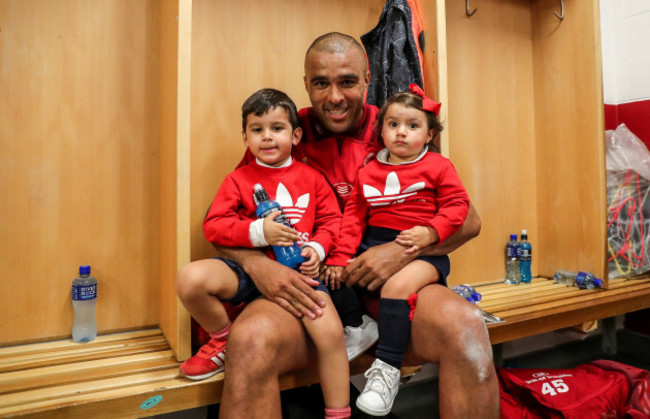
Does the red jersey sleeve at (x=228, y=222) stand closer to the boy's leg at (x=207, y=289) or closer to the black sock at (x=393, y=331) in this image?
the boy's leg at (x=207, y=289)

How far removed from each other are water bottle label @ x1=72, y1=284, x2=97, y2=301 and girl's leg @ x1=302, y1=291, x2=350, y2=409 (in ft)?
2.84

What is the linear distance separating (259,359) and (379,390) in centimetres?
31

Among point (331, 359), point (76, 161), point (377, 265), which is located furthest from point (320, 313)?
point (76, 161)

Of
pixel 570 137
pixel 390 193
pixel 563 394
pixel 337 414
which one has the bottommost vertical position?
pixel 563 394

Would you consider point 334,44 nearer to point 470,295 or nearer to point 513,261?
point 470,295

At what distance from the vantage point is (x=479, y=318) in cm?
111

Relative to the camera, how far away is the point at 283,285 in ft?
3.87

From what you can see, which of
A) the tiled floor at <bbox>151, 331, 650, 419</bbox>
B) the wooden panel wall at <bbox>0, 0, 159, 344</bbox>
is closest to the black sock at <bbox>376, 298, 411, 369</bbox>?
the tiled floor at <bbox>151, 331, 650, 419</bbox>

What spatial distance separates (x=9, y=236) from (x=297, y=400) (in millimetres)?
1225

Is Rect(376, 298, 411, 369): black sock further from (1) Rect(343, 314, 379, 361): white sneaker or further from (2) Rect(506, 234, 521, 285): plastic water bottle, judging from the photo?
(2) Rect(506, 234, 521, 285): plastic water bottle

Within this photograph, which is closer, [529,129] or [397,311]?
[397,311]

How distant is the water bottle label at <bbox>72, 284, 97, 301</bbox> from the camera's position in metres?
1.48

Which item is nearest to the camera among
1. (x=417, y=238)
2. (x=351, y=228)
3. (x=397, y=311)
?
(x=397, y=311)

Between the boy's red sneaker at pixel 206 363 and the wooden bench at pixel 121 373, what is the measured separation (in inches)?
0.8
